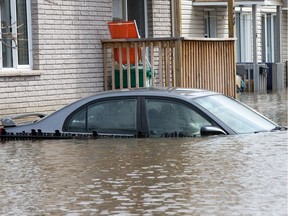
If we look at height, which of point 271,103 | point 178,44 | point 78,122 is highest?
point 178,44

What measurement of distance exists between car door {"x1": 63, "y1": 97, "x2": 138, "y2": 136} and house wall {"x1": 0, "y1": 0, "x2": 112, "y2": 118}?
6.74 meters

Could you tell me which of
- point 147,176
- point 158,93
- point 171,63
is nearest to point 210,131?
point 158,93

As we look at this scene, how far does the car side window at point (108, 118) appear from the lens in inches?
489

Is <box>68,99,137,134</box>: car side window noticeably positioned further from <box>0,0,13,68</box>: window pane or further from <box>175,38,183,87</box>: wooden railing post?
<box>175,38,183,87</box>: wooden railing post

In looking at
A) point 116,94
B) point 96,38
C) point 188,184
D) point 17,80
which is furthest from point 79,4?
point 188,184

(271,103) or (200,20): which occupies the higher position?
(200,20)

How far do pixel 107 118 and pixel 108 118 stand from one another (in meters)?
0.02

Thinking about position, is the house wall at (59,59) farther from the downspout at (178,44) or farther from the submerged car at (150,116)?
the submerged car at (150,116)

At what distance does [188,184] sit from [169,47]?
12.1 m

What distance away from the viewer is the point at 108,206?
8570 millimetres

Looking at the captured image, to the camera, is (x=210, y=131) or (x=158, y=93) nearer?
(x=210, y=131)

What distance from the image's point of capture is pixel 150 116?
40.5 ft

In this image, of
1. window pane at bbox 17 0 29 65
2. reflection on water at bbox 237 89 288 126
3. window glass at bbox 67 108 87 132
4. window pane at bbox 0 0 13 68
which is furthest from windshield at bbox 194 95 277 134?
window pane at bbox 17 0 29 65

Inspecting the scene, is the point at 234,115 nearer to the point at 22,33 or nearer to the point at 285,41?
the point at 22,33
